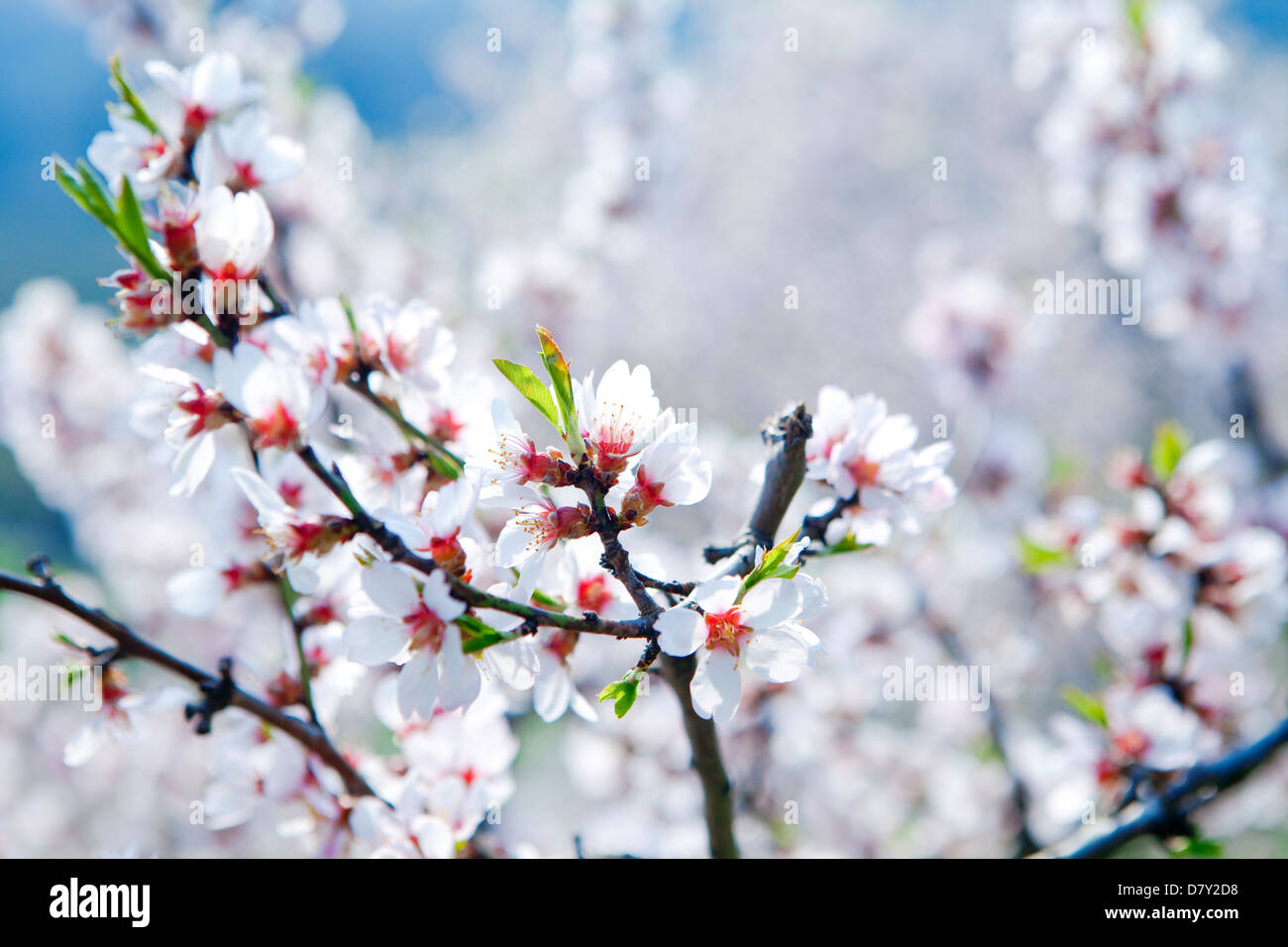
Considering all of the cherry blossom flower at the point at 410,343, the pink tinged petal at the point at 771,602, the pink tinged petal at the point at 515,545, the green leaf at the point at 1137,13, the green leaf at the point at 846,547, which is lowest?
the pink tinged petal at the point at 771,602

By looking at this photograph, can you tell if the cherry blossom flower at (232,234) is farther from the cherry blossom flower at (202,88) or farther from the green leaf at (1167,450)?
the green leaf at (1167,450)

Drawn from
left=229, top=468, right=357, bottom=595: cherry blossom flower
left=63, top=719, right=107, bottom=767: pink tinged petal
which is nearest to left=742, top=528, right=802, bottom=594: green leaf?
left=229, top=468, right=357, bottom=595: cherry blossom flower

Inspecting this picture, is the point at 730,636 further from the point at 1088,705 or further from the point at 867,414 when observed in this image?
the point at 1088,705

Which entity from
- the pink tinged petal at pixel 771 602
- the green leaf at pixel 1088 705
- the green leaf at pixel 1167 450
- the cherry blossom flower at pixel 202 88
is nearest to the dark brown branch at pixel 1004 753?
the green leaf at pixel 1088 705

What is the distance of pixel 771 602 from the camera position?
25.2 inches

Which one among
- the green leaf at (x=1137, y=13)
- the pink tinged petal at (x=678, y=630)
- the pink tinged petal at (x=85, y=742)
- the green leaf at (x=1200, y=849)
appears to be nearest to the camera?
the pink tinged petal at (x=678, y=630)

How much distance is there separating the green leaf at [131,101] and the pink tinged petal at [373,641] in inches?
25.4

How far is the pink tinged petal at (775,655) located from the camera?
66 cm

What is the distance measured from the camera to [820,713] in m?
2.25

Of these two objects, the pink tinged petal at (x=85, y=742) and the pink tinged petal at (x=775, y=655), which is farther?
the pink tinged petal at (x=85, y=742)

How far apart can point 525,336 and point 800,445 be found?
2433mm

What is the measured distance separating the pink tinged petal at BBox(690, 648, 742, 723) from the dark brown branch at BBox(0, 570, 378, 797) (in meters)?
0.54

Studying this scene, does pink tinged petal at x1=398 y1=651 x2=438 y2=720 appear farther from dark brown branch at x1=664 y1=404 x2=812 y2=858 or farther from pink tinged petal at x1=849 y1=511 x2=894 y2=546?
pink tinged petal at x1=849 y1=511 x2=894 y2=546
